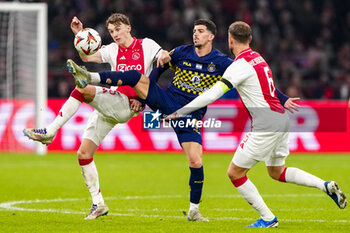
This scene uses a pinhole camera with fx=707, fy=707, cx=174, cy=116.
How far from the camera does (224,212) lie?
9406 millimetres

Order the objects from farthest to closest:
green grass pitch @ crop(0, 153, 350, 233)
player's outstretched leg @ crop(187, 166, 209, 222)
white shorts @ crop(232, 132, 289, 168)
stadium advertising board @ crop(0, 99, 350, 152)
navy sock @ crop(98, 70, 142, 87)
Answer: stadium advertising board @ crop(0, 99, 350, 152), player's outstretched leg @ crop(187, 166, 209, 222), green grass pitch @ crop(0, 153, 350, 233), navy sock @ crop(98, 70, 142, 87), white shorts @ crop(232, 132, 289, 168)

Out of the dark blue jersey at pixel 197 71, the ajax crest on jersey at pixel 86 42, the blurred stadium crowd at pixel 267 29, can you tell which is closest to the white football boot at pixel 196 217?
the dark blue jersey at pixel 197 71

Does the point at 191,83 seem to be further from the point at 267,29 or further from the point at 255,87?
the point at 267,29

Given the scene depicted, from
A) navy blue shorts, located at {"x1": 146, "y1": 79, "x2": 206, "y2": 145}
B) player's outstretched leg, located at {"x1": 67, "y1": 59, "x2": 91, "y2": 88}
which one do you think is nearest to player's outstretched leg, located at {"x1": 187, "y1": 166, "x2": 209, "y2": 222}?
navy blue shorts, located at {"x1": 146, "y1": 79, "x2": 206, "y2": 145}

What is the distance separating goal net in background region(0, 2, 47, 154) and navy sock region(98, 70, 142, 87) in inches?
388

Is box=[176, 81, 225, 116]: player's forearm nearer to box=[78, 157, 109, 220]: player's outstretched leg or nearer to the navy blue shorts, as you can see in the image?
the navy blue shorts

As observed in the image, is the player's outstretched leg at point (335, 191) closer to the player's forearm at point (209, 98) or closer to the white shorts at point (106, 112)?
the player's forearm at point (209, 98)

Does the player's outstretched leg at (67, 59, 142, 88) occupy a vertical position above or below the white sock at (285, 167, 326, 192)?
above

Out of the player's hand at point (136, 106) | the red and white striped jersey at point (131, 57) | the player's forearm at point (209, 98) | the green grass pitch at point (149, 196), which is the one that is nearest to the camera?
the player's forearm at point (209, 98)

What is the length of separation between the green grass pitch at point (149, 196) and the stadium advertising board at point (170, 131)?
302 mm

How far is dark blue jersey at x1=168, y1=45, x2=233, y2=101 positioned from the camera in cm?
853

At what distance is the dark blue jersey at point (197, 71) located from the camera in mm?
8531

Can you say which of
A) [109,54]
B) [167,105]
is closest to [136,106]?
[167,105]

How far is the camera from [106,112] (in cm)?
869
